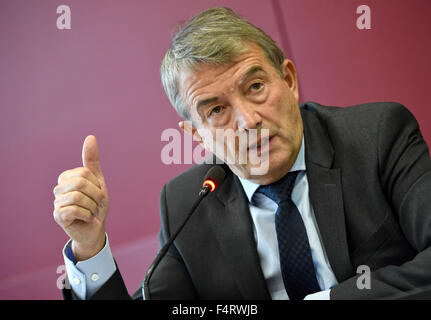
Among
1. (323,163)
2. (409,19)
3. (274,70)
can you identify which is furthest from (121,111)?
(409,19)

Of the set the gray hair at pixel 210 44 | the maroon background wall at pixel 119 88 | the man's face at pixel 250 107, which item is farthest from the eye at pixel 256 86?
the maroon background wall at pixel 119 88

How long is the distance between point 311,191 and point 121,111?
1208mm

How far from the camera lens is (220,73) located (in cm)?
136

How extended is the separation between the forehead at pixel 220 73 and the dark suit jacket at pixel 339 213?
0.97 ft

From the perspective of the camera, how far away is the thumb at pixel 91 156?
1318mm

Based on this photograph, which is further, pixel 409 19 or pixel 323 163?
pixel 409 19

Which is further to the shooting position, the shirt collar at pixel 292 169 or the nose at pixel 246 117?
the shirt collar at pixel 292 169

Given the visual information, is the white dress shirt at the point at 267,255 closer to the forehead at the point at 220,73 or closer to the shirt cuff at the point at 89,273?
the shirt cuff at the point at 89,273

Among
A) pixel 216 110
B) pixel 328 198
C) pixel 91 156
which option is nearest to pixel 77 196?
pixel 91 156

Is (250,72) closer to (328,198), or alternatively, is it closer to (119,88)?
(328,198)

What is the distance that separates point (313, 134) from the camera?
1.51 metres

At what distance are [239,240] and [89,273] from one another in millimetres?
Result: 457

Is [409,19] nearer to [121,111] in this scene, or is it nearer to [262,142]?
[262,142]

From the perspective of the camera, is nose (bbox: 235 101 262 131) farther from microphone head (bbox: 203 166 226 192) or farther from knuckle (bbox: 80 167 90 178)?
knuckle (bbox: 80 167 90 178)
